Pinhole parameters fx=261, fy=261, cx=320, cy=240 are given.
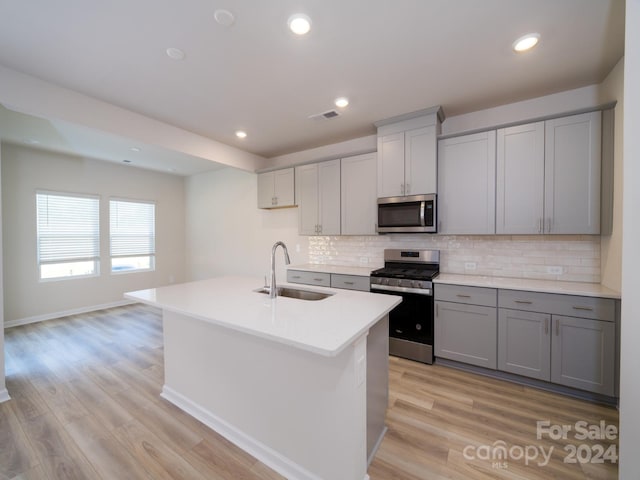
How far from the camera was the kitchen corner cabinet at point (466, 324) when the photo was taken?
2457 millimetres

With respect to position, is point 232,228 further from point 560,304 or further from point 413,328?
point 560,304

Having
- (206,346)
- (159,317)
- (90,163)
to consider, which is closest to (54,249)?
(90,163)

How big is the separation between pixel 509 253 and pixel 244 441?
2995mm

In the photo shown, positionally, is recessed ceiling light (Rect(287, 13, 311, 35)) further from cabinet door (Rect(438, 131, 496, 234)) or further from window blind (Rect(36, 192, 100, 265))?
window blind (Rect(36, 192, 100, 265))

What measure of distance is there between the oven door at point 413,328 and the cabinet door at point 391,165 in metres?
1.21

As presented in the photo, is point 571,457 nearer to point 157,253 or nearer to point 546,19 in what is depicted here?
point 546,19

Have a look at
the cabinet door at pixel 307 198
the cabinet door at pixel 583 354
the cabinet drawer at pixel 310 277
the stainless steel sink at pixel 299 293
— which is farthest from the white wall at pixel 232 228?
the cabinet door at pixel 583 354

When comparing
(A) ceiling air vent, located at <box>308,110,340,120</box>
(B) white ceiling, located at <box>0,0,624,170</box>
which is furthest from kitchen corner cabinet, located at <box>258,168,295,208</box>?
(B) white ceiling, located at <box>0,0,624,170</box>

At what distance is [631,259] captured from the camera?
4.09 feet

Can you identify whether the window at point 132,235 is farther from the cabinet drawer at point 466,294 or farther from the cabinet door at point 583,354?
the cabinet door at point 583,354

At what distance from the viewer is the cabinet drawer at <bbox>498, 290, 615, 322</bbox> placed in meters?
2.01

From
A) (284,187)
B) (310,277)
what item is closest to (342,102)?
(284,187)

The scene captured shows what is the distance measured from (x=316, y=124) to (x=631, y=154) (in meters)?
2.75

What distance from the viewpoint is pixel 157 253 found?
18.5ft
